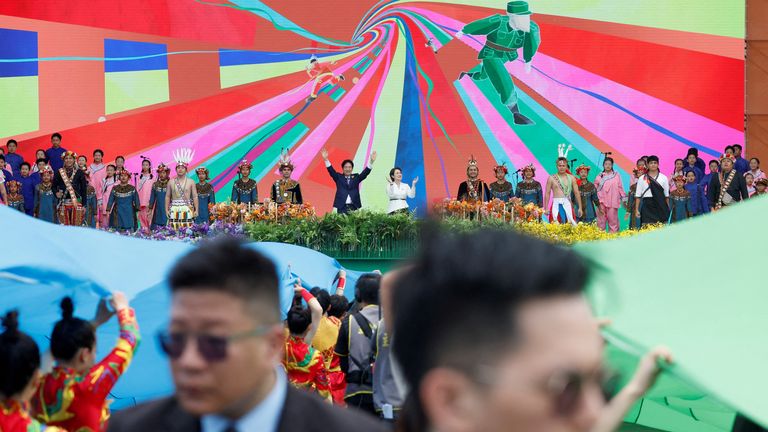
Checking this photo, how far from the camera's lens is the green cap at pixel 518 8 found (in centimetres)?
2208

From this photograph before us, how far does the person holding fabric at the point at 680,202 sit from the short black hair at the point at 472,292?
1688 cm

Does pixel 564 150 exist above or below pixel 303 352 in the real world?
above

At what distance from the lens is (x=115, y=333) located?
14.8 feet

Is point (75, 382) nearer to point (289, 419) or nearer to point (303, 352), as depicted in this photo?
point (289, 419)

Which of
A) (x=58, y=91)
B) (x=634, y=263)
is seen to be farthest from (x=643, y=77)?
(x=634, y=263)

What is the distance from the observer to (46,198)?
18719 millimetres

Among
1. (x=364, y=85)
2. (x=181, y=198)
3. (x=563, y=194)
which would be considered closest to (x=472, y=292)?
(x=563, y=194)

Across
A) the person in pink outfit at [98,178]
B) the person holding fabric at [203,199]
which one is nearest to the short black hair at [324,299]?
the person holding fabric at [203,199]

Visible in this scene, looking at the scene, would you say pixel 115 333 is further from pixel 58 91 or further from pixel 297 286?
pixel 58 91

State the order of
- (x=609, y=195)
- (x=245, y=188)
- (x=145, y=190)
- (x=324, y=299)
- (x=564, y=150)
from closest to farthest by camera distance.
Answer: (x=324, y=299) → (x=245, y=188) → (x=609, y=195) → (x=145, y=190) → (x=564, y=150)

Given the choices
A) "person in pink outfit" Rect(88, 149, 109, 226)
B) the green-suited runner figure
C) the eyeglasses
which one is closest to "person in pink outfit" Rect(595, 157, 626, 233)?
the green-suited runner figure

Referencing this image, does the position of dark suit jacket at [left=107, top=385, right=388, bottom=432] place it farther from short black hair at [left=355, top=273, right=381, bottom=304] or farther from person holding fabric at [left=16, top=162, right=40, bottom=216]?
person holding fabric at [left=16, top=162, right=40, bottom=216]

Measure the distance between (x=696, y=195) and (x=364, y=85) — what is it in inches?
299

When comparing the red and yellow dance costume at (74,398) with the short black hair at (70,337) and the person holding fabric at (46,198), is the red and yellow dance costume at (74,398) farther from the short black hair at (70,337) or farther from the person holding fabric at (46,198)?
the person holding fabric at (46,198)
